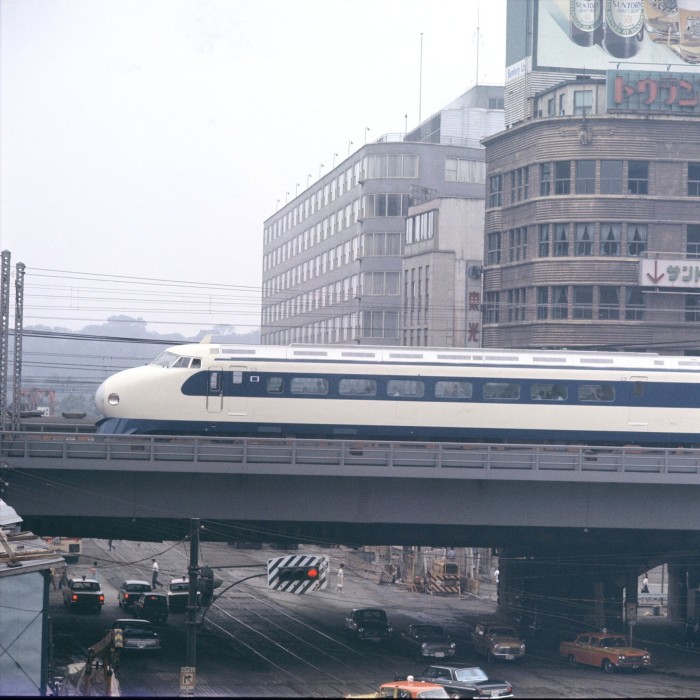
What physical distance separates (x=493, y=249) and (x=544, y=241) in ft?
23.9

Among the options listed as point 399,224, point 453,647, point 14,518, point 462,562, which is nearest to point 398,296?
point 399,224

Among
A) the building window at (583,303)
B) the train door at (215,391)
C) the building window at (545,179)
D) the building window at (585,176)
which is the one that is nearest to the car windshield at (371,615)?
the train door at (215,391)

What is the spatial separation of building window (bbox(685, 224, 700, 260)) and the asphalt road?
2645 cm

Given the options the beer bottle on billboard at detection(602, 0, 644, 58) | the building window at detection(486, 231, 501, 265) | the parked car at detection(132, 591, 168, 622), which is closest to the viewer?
the parked car at detection(132, 591, 168, 622)

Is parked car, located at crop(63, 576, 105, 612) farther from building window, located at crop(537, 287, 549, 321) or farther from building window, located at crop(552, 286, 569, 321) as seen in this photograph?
building window, located at crop(552, 286, 569, 321)

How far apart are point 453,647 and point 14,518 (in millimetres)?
22952

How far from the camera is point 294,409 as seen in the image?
4466cm

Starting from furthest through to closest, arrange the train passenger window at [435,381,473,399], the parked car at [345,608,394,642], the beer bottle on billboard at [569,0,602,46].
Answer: the beer bottle on billboard at [569,0,602,46] < the parked car at [345,608,394,642] < the train passenger window at [435,381,473,399]

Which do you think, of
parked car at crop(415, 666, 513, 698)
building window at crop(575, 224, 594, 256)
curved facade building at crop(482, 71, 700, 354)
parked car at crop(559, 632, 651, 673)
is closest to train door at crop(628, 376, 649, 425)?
parked car at crop(559, 632, 651, 673)

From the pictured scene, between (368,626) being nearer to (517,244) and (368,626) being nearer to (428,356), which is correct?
(428,356)

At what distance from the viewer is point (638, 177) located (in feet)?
265

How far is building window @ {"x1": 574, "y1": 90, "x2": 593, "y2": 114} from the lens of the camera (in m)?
82.4

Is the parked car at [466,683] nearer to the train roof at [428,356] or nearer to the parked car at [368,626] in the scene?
the train roof at [428,356]

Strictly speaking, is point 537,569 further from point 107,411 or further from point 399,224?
point 399,224
